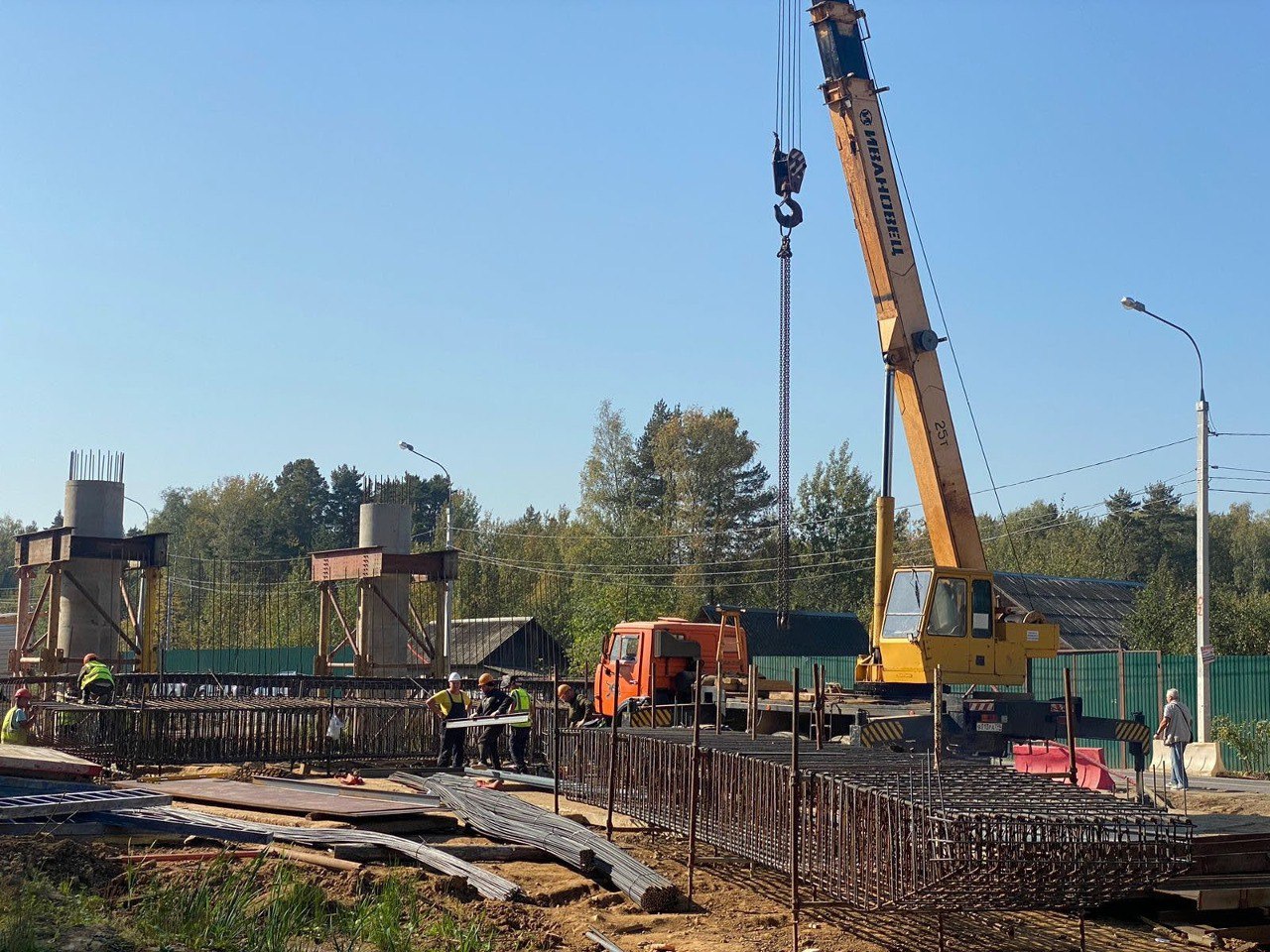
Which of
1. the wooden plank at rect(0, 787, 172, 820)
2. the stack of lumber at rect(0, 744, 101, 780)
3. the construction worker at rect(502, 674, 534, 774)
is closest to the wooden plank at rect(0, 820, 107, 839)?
the wooden plank at rect(0, 787, 172, 820)

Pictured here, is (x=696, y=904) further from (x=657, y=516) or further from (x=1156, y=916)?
(x=657, y=516)

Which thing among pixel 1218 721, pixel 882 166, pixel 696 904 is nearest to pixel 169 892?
pixel 696 904

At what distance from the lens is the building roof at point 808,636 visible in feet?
137

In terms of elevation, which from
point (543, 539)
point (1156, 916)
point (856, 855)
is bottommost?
point (1156, 916)

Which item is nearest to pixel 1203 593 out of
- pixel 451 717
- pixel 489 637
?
pixel 451 717

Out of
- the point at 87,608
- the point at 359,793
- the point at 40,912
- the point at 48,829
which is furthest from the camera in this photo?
the point at 87,608

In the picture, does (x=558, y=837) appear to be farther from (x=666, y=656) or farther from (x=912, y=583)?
(x=666, y=656)

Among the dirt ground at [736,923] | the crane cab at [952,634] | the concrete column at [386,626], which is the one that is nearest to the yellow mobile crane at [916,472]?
the crane cab at [952,634]

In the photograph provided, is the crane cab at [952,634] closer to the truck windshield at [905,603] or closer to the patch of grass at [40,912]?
the truck windshield at [905,603]

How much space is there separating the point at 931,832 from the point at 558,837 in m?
5.07

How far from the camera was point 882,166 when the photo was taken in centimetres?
1934

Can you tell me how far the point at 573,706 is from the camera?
2305 cm

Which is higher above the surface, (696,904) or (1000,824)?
(1000,824)

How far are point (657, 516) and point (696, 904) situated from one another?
186ft
